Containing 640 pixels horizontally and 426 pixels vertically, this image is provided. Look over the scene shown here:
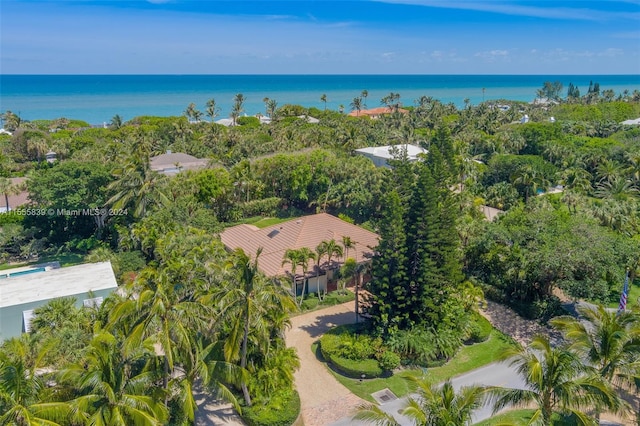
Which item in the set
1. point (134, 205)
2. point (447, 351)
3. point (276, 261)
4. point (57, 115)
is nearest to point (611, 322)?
point (447, 351)

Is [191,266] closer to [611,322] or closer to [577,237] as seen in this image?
[611,322]

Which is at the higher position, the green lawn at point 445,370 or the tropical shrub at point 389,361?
the tropical shrub at point 389,361

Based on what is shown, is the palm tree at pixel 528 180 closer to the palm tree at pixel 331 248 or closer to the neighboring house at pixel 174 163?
the palm tree at pixel 331 248

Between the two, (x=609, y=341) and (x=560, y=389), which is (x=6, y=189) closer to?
(x=560, y=389)

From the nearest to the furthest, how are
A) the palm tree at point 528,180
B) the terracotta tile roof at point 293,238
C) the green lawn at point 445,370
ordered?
the green lawn at point 445,370 < the terracotta tile roof at point 293,238 < the palm tree at point 528,180

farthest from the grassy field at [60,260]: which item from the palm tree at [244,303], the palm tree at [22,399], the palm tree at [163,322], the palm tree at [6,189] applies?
the palm tree at [22,399]

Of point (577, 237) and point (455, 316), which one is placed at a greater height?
point (577, 237)
